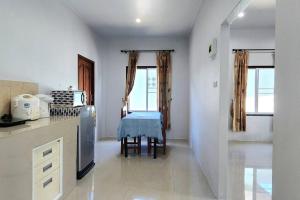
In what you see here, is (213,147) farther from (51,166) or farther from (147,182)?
(51,166)

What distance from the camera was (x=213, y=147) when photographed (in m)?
3.26

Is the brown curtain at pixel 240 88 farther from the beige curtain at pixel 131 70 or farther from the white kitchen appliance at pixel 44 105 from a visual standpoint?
the white kitchen appliance at pixel 44 105

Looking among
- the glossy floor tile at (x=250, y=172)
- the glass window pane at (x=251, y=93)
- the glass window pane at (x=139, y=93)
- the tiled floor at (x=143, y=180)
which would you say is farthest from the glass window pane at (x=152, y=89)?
the glass window pane at (x=251, y=93)

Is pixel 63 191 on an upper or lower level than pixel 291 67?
lower

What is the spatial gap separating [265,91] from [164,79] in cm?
284

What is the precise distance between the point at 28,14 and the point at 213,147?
3111 mm

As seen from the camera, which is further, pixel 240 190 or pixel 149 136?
pixel 149 136

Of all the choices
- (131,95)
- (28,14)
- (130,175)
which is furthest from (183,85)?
(28,14)

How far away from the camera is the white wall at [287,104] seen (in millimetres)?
1193

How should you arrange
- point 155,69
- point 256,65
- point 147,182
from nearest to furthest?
point 147,182 → point 256,65 → point 155,69

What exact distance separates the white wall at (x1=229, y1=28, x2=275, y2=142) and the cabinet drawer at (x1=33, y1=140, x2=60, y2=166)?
4972mm

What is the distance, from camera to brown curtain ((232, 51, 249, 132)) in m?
6.24

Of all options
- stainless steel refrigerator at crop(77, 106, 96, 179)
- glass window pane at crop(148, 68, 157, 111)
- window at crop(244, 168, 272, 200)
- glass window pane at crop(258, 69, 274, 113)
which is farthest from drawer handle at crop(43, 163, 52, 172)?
glass window pane at crop(258, 69, 274, 113)

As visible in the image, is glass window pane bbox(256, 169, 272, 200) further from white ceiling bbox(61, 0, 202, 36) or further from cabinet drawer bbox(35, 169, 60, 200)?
white ceiling bbox(61, 0, 202, 36)
